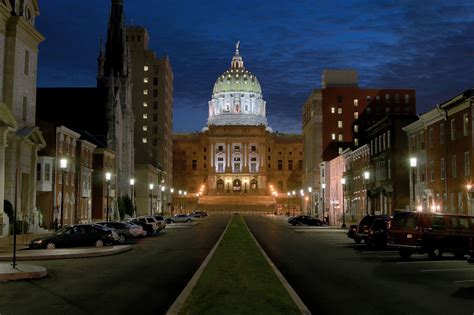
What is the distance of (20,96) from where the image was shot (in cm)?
5603

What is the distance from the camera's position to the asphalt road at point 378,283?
613 inches

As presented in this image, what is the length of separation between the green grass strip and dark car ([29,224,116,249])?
46.2ft

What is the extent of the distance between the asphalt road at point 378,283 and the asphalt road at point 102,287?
12.0 ft

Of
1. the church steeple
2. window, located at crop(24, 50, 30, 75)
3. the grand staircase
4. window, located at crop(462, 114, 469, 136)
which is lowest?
the grand staircase

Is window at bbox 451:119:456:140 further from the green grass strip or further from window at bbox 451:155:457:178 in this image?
the green grass strip

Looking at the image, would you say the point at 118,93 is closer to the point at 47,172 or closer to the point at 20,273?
the point at 47,172

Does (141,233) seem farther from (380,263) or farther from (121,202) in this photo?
(121,202)

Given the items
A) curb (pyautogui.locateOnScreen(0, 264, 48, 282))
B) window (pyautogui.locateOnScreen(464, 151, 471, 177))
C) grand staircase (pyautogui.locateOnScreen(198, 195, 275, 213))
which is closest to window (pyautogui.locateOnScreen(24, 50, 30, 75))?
window (pyautogui.locateOnScreen(464, 151, 471, 177))

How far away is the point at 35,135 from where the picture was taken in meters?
57.2

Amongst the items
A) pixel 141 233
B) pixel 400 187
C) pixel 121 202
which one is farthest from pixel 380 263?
pixel 121 202

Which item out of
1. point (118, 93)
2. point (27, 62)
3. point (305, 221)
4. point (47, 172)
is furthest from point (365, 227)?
point (118, 93)

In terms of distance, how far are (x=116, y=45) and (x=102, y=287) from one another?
103950 millimetres

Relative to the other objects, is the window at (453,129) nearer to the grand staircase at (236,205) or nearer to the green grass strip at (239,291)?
the green grass strip at (239,291)

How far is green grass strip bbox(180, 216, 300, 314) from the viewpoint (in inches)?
559
